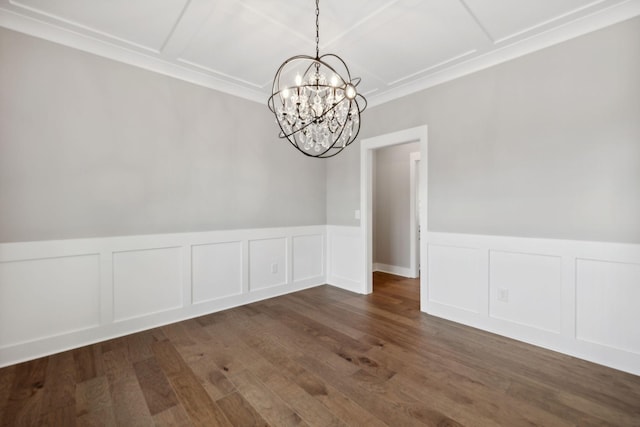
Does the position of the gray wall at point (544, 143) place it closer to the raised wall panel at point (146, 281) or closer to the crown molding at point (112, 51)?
the crown molding at point (112, 51)

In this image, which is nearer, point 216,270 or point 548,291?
point 548,291

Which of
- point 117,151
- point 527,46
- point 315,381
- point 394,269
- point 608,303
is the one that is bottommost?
point 315,381

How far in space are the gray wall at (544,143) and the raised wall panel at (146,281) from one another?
115 inches

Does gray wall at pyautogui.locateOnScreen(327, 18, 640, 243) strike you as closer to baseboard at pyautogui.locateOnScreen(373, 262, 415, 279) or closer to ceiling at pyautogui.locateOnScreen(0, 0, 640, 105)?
ceiling at pyautogui.locateOnScreen(0, 0, 640, 105)

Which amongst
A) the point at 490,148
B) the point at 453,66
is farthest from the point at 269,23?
the point at 490,148

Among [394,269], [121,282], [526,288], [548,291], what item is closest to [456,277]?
[526,288]

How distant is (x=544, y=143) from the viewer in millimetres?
2445

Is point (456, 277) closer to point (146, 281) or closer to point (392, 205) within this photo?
point (392, 205)

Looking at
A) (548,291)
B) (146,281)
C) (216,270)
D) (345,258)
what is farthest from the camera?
(345,258)

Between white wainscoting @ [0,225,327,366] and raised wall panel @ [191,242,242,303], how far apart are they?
1 cm

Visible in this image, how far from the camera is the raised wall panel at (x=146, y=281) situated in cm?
266

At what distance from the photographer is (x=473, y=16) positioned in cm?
218

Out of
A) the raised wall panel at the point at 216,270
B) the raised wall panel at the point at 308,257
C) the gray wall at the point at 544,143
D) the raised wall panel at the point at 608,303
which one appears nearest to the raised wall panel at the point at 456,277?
the gray wall at the point at 544,143

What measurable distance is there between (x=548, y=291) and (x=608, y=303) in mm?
365
